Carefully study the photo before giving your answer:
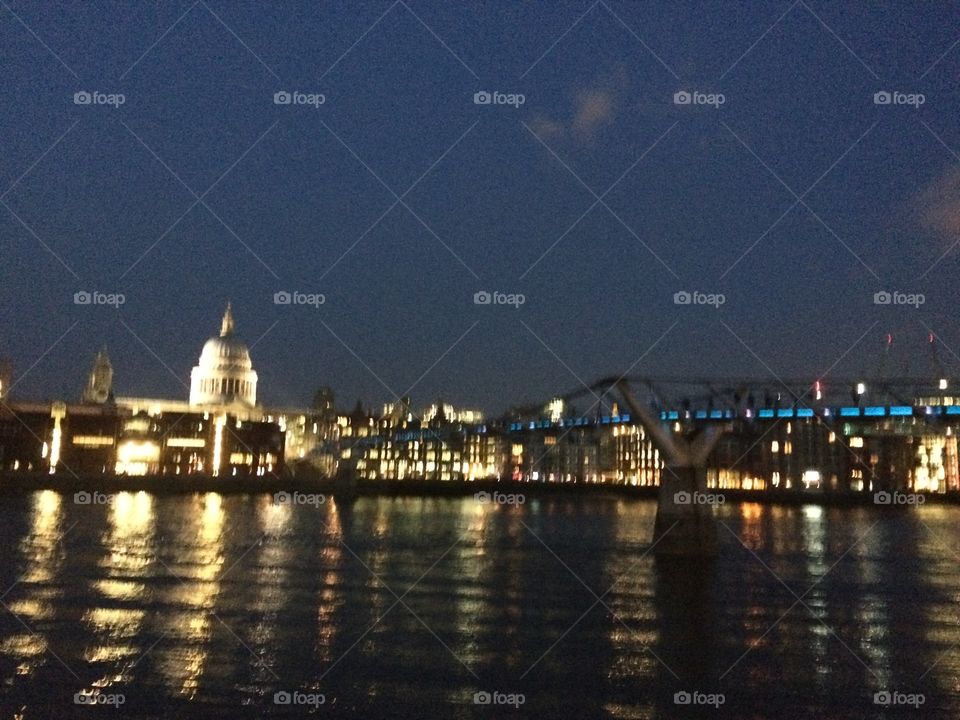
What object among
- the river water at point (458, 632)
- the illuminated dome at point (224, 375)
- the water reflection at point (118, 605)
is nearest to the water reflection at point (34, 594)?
the river water at point (458, 632)

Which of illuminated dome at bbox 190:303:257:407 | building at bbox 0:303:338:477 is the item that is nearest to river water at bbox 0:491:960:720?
building at bbox 0:303:338:477

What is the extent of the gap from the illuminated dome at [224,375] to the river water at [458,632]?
110410 mm

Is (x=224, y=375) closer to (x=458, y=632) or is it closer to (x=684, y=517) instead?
(x=684, y=517)

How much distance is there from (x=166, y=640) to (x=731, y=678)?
8.70m

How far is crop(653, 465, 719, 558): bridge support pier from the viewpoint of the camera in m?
33.4

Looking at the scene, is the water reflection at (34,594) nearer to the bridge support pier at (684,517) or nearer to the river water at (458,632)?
the river water at (458,632)

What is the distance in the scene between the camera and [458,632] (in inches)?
706

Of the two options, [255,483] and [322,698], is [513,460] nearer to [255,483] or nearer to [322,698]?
[255,483]

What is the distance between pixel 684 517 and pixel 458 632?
57.7 feet

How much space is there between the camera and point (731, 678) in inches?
588

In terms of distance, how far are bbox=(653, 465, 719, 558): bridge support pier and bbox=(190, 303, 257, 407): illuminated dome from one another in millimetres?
116266

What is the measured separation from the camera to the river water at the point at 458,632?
13047mm

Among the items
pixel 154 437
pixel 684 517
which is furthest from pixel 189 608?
pixel 154 437

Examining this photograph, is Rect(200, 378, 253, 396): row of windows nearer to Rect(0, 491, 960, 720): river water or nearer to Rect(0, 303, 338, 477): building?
Rect(0, 303, 338, 477): building
